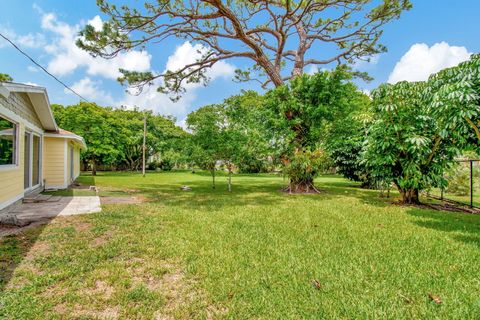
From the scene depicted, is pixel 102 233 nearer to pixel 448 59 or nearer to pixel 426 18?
pixel 426 18

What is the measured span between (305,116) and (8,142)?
10.1 metres

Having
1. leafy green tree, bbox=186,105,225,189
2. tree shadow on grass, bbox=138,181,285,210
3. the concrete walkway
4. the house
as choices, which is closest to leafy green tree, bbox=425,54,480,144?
tree shadow on grass, bbox=138,181,285,210

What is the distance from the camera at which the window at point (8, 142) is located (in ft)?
19.6

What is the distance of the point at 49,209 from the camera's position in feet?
21.6

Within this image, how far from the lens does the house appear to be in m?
6.03

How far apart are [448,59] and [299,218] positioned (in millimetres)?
12075

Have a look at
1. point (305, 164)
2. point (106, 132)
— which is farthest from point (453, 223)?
point (106, 132)

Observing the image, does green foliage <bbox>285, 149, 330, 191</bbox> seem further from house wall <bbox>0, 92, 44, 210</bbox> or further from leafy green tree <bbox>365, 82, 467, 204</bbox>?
house wall <bbox>0, 92, 44, 210</bbox>

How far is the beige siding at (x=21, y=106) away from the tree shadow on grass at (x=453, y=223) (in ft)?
32.2

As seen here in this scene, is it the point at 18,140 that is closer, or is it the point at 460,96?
the point at 460,96

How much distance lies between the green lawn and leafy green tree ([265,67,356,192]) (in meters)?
5.51

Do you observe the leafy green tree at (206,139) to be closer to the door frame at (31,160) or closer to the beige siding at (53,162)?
the door frame at (31,160)

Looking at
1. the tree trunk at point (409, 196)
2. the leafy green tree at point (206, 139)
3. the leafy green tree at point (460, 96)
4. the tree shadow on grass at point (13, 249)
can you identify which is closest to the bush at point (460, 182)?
the tree trunk at point (409, 196)

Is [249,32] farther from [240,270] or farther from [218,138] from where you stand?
[240,270]
